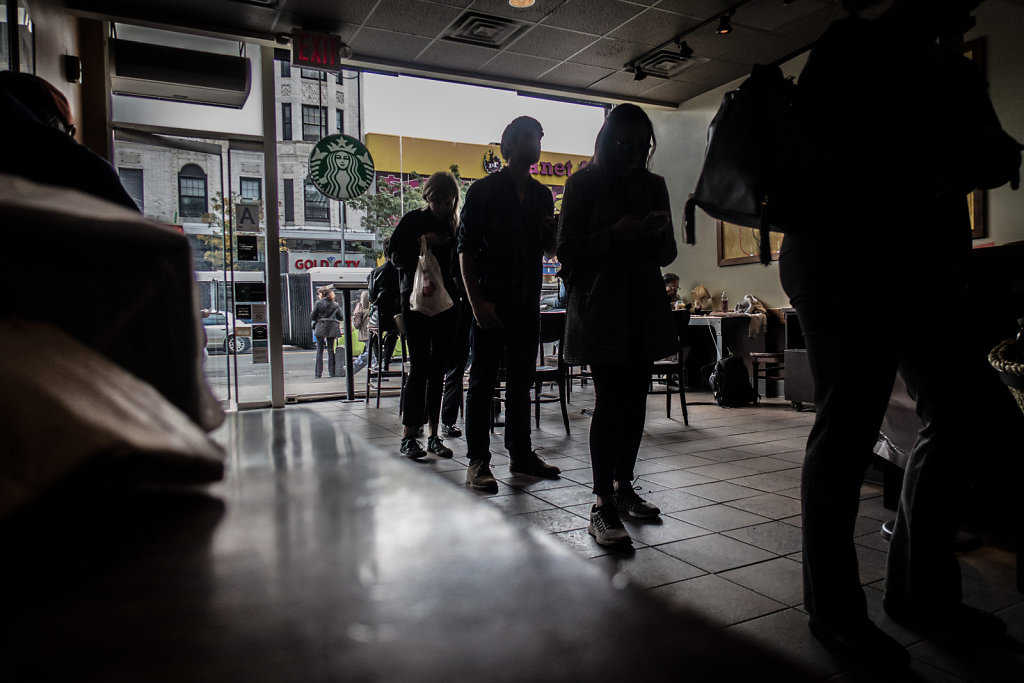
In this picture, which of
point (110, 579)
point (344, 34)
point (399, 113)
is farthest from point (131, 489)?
point (399, 113)

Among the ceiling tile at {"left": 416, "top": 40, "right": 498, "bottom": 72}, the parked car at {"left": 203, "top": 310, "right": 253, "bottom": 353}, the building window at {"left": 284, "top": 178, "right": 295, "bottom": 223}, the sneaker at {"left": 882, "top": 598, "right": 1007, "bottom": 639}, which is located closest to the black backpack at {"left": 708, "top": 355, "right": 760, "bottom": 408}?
the ceiling tile at {"left": 416, "top": 40, "right": 498, "bottom": 72}

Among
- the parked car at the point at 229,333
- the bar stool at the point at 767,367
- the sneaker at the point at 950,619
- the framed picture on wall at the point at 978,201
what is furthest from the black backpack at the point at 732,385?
the parked car at the point at 229,333

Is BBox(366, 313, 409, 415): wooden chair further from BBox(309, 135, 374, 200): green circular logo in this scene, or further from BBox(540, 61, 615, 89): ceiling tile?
BBox(540, 61, 615, 89): ceiling tile

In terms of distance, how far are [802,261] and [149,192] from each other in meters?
1.28

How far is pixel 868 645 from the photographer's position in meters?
1.34

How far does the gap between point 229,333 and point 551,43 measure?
6.65m

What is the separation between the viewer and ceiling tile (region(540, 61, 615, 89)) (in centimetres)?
706

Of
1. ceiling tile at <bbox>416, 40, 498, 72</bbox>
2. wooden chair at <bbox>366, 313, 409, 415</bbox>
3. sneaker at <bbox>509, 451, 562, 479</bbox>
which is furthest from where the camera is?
ceiling tile at <bbox>416, 40, 498, 72</bbox>

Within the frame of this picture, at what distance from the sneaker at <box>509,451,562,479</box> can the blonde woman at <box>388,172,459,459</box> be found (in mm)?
541

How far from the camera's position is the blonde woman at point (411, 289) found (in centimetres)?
339

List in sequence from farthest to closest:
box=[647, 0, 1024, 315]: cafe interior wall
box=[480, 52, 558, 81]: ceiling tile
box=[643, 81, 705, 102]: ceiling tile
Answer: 1. box=[643, 81, 705, 102]: ceiling tile
2. box=[480, 52, 558, 81]: ceiling tile
3. box=[647, 0, 1024, 315]: cafe interior wall

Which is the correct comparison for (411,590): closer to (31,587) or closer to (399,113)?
(31,587)

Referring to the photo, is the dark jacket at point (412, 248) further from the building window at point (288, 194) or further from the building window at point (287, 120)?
the building window at point (288, 194)

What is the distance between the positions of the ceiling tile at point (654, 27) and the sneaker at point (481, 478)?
4.74m
